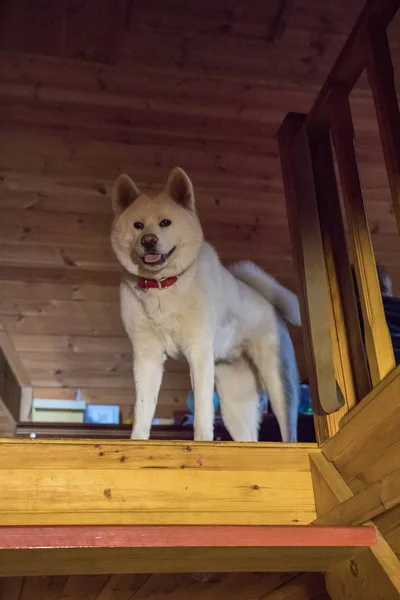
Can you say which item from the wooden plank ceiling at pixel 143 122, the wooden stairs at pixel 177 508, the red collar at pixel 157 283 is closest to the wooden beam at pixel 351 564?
the wooden stairs at pixel 177 508

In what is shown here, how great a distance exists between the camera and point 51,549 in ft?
3.93

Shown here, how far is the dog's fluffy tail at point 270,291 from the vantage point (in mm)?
2418

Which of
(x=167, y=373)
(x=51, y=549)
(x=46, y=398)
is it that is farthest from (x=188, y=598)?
(x=46, y=398)

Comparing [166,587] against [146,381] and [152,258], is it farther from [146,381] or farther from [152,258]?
[152,258]

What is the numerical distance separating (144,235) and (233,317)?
433mm

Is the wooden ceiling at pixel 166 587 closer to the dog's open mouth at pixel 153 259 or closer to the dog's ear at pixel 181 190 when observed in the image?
the dog's open mouth at pixel 153 259

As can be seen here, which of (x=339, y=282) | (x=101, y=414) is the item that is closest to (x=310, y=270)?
(x=339, y=282)

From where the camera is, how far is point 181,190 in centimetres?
224

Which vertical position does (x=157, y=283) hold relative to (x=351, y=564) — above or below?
above

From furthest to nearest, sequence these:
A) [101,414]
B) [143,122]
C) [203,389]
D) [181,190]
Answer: [101,414], [143,122], [181,190], [203,389]

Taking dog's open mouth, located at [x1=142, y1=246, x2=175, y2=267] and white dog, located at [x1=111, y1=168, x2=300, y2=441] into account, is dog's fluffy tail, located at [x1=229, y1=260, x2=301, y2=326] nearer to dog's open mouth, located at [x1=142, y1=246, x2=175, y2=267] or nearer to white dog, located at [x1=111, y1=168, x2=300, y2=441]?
white dog, located at [x1=111, y1=168, x2=300, y2=441]

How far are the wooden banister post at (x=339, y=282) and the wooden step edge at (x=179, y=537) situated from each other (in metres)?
0.39

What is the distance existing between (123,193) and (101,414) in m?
2.12

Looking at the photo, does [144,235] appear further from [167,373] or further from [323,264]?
[167,373]
